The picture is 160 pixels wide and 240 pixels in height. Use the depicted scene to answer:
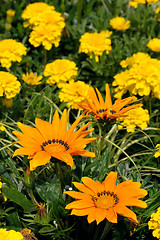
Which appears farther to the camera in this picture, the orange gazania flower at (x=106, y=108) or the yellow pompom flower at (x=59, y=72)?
the yellow pompom flower at (x=59, y=72)

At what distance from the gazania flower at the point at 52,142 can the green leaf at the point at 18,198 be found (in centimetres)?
25

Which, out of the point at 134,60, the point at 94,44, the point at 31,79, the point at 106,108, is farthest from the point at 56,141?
the point at 94,44

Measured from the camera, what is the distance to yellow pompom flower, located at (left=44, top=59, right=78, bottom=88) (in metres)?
2.21

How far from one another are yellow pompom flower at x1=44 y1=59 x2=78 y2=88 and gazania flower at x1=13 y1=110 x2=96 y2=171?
66 centimetres

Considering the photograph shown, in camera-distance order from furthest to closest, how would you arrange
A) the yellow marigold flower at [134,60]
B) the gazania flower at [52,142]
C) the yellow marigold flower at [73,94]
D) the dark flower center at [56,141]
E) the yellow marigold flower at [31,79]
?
the yellow marigold flower at [134,60], the yellow marigold flower at [31,79], the yellow marigold flower at [73,94], the dark flower center at [56,141], the gazania flower at [52,142]

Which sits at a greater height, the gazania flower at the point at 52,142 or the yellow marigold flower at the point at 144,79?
the yellow marigold flower at the point at 144,79

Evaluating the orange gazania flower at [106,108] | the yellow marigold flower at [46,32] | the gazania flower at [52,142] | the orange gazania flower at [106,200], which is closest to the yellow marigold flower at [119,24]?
the yellow marigold flower at [46,32]

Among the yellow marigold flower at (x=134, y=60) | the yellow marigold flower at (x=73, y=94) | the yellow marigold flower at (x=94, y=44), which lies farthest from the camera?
the yellow marigold flower at (x=94, y=44)

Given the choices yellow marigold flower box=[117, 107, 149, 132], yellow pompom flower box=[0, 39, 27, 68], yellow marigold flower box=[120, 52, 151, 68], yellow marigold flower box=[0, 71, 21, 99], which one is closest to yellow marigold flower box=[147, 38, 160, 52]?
yellow marigold flower box=[120, 52, 151, 68]

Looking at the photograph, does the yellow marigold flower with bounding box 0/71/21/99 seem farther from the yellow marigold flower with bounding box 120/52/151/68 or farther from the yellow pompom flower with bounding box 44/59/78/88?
the yellow marigold flower with bounding box 120/52/151/68

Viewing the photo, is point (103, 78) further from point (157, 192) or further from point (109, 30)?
point (157, 192)

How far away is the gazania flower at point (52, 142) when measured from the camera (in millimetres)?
1355

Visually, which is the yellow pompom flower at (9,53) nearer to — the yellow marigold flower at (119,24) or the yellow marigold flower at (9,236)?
the yellow marigold flower at (119,24)

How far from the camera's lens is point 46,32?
2344mm
